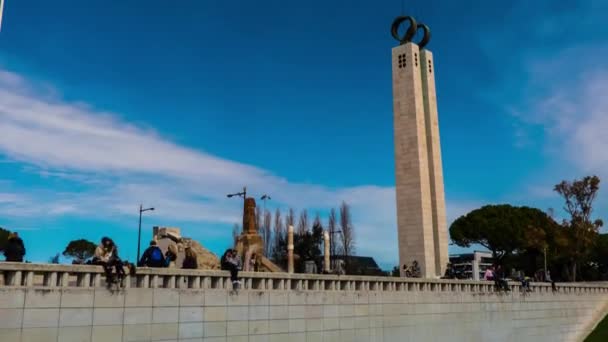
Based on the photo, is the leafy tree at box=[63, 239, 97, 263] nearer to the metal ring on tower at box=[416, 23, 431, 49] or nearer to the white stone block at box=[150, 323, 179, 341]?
the metal ring on tower at box=[416, 23, 431, 49]

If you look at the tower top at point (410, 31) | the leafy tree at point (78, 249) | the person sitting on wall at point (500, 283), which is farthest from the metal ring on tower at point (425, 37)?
the leafy tree at point (78, 249)

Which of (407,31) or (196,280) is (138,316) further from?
(407,31)

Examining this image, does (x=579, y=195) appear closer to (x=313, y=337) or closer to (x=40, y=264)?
(x=313, y=337)

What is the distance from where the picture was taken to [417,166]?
35.7 meters

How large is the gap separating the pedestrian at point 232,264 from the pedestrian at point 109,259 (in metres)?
Result: 3.19

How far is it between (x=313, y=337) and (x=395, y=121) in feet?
71.5

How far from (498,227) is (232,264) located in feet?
187

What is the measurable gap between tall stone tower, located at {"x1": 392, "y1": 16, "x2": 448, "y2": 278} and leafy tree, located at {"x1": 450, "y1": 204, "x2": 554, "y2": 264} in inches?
1230

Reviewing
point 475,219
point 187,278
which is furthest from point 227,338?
point 475,219

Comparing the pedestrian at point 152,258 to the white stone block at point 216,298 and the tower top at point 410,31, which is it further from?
the tower top at point 410,31

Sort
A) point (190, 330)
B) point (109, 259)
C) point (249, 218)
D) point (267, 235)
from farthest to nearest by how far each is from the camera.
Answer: point (267, 235), point (249, 218), point (190, 330), point (109, 259)

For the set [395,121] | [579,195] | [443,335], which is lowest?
[443,335]

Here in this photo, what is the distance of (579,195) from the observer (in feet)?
153

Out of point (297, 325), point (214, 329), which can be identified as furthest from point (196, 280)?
point (297, 325)
